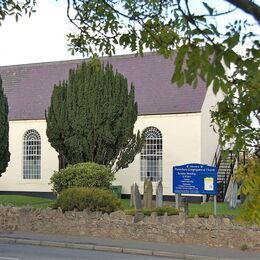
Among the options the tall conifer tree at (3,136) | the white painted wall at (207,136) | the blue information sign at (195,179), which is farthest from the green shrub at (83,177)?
the white painted wall at (207,136)

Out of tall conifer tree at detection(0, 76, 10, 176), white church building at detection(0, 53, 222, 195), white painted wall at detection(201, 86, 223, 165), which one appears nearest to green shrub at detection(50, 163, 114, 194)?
tall conifer tree at detection(0, 76, 10, 176)

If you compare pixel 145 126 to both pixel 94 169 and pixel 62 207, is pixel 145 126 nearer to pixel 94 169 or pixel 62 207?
pixel 94 169

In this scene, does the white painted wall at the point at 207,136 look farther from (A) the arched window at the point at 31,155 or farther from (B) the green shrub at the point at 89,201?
(B) the green shrub at the point at 89,201

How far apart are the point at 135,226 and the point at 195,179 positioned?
3.11 m

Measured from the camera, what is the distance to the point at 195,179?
18797 millimetres

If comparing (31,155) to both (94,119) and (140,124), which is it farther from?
(94,119)

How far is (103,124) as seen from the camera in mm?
24109

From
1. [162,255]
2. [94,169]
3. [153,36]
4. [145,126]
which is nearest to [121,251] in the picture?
[162,255]

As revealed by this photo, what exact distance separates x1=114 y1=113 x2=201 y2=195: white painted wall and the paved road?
1740 cm

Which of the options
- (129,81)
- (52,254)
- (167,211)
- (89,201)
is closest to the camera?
(52,254)

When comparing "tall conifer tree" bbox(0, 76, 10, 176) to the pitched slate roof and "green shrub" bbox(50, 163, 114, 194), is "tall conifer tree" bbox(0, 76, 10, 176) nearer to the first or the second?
"green shrub" bbox(50, 163, 114, 194)

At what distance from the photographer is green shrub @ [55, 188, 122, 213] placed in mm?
17984

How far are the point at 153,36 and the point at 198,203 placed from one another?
26294mm

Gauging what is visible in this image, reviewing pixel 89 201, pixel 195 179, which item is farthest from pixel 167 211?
pixel 89 201
